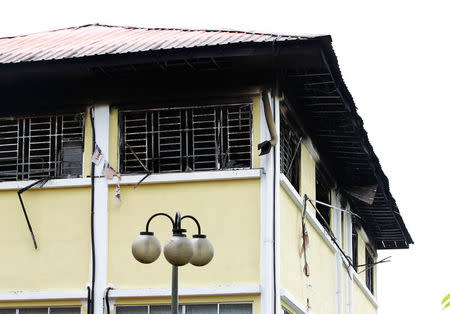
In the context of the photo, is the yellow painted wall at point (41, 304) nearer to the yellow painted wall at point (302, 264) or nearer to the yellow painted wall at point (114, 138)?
the yellow painted wall at point (114, 138)

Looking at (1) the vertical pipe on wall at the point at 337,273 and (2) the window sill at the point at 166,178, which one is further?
(1) the vertical pipe on wall at the point at 337,273

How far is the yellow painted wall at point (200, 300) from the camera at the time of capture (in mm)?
14984

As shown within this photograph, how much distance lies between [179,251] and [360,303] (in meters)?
12.6

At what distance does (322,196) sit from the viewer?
66.5 feet

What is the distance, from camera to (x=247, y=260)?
15188 millimetres

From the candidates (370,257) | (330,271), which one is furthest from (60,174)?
(370,257)

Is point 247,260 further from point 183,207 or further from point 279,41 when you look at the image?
point 279,41

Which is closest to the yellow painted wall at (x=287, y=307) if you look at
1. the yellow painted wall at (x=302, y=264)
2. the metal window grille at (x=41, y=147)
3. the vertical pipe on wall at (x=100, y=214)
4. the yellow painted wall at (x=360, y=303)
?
the yellow painted wall at (x=302, y=264)

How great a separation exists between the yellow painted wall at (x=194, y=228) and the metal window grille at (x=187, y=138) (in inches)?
14.6

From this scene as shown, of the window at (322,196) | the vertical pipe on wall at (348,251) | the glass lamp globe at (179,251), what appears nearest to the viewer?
the glass lamp globe at (179,251)

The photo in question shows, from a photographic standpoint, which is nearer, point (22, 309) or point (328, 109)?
point (22, 309)

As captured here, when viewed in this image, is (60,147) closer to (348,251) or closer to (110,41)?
(110,41)

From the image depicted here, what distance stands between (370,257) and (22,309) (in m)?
13.0

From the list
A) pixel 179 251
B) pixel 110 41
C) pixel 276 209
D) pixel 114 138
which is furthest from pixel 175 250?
pixel 110 41
